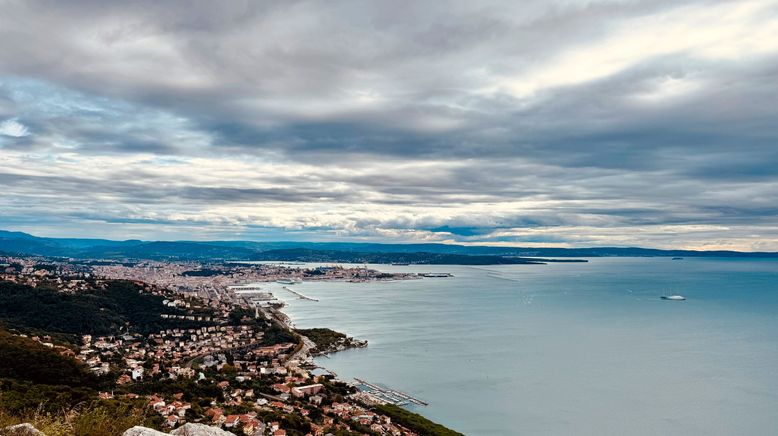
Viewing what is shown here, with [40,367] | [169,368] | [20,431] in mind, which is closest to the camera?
[20,431]

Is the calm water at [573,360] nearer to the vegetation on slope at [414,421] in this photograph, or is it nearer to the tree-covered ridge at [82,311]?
the vegetation on slope at [414,421]

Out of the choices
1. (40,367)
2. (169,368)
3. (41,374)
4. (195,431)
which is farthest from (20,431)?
(169,368)

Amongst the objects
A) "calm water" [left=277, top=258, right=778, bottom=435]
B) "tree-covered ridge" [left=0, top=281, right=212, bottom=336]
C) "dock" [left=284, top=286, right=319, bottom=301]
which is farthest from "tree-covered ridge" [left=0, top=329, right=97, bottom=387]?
"dock" [left=284, top=286, right=319, bottom=301]

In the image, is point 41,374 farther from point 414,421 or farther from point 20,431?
point 20,431

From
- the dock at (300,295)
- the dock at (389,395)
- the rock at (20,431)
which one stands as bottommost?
the dock at (300,295)

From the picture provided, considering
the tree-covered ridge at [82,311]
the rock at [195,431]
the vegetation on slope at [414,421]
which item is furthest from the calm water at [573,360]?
the rock at [195,431]
